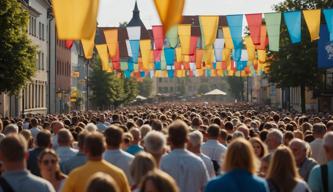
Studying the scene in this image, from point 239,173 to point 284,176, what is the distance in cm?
69

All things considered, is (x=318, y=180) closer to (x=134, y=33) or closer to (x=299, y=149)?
(x=299, y=149)

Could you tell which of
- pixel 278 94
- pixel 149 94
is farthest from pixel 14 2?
pixel 149 94

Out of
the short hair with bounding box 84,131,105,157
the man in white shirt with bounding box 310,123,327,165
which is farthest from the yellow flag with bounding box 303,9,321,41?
the short hair with bounding box 84,131,105,157

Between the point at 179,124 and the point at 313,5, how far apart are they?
4865 centimetres

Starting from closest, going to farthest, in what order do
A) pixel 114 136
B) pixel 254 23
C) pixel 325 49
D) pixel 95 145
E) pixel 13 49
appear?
pixel 95 145 < pixel 114 136 < pixel 254 23 < pixel 325 49 < pixel 13 49

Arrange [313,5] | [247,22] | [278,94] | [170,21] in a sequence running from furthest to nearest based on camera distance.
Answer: [278,94] < [313,5] < [247,22] < [170,21]

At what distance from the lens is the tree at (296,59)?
54156mm

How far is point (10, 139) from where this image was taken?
6.64 m

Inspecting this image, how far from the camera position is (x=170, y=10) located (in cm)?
1315

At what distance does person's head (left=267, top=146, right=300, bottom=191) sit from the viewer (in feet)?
23.4

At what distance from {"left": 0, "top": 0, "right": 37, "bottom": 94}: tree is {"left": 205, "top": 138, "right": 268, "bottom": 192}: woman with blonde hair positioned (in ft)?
89.5

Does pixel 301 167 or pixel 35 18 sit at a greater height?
pixel 35 18

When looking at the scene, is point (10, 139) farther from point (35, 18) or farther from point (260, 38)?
point (35, 18)

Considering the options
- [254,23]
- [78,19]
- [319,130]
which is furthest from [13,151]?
[254,23]
